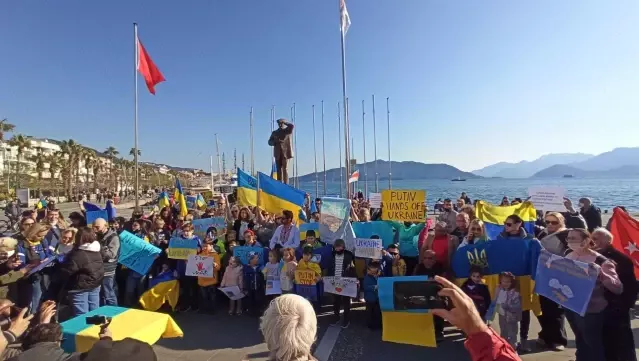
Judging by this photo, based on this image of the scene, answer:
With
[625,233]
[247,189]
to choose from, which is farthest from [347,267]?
[625,233]

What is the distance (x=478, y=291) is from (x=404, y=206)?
3.26 metres

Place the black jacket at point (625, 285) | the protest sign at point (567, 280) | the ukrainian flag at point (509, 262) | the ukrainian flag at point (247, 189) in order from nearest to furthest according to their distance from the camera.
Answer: the protest sign at point (567, 280), the black jacket at point (625, 285), the ukrainian flag at point (509, 262), the ukrainian flag at point (247, 189)

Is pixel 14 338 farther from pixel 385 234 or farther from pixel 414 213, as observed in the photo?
pixel 414 213

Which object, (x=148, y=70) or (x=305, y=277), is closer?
(x=305, y=277)

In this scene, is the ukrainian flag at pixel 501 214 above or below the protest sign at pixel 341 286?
above

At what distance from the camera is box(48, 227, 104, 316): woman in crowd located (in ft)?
15.9

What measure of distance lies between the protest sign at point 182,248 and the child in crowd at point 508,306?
5396 millimetres

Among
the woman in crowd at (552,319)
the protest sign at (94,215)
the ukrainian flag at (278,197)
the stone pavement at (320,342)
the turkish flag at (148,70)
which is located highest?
the turkish flag at (148,70)

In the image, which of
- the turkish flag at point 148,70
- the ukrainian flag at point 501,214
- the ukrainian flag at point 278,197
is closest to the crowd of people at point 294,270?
the ukrainian flag at point 278,197

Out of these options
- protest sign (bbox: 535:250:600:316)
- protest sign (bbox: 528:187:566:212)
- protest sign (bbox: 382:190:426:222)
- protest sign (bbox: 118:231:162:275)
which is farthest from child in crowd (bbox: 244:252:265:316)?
protest sign (bbox: 528:187:566:212)

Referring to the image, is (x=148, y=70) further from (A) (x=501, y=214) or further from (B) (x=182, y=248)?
(A) (x=501, y=214)

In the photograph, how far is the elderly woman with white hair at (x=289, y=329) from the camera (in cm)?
185

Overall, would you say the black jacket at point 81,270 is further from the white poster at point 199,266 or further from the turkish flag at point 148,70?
the turkish flag at point 148,70

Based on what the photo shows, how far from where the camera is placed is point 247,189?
400 inches
